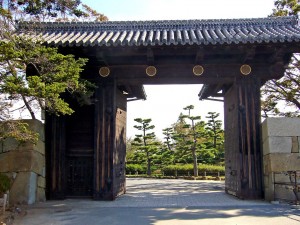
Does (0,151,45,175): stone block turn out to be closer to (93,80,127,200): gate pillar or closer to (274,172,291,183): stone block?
(93,80,127,200): gate pillar

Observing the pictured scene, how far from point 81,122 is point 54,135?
3.18 ft

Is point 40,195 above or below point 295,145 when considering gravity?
below

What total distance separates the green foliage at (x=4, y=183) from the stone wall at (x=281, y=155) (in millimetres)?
6583

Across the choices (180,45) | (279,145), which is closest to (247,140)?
(279,145)

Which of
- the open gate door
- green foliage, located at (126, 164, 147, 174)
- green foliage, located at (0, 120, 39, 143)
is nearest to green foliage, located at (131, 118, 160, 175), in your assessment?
green foliage, located at (126, 164, 147, 174)

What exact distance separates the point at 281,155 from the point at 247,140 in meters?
1.06

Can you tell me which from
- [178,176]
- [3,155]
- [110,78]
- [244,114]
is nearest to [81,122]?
[110,78]

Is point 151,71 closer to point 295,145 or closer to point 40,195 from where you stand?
point 295,145

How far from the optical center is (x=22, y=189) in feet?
27.9

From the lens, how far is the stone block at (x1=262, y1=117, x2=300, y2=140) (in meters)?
8.87

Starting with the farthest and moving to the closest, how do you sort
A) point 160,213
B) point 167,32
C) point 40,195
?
1. point 167,32
2. point 40,195
3. point 160,213

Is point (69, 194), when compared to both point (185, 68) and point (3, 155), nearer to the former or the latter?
point (3, 155)

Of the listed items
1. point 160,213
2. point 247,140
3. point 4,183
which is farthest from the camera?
point 247,140

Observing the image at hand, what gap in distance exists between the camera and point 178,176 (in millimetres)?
24766
